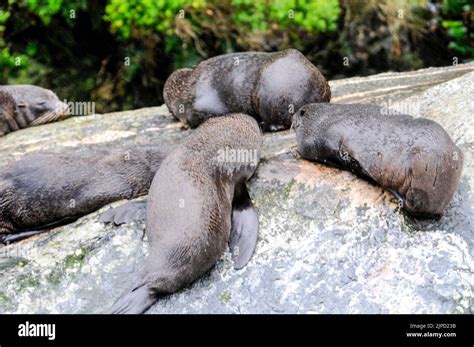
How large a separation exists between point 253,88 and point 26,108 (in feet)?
10.2

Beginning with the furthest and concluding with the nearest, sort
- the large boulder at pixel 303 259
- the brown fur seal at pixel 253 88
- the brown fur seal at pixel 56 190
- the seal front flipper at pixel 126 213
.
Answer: the brown fur seal at pixel 253 88
the brown fur seal at pixel 56 190
the seal front flipper at pixel 126 213
the large boulder at pixel 303 259

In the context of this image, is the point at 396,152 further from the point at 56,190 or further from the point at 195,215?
the point at 56,190

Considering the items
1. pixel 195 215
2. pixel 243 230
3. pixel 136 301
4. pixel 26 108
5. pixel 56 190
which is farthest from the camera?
pixel 26 108

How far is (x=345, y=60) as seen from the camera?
10281 mm

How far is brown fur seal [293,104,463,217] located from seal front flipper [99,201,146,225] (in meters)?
1.35

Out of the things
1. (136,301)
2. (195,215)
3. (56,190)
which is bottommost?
(136,301)

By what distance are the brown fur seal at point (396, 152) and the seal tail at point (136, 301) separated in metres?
1.67

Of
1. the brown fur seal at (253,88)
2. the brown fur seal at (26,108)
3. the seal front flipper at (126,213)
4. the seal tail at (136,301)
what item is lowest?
the brown fur seal at (26,108)

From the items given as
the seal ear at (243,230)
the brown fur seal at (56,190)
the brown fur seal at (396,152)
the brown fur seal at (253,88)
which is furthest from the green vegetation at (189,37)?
the seal ear at (243,230)

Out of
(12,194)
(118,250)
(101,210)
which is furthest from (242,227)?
(12,194)

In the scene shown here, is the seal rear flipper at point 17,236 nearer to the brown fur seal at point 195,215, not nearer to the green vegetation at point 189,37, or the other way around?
the brown fur seal at point 195,215

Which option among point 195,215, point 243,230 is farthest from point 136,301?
point 243,230

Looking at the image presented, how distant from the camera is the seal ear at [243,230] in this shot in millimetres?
4727

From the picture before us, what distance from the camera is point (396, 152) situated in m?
Answer: 4.74
